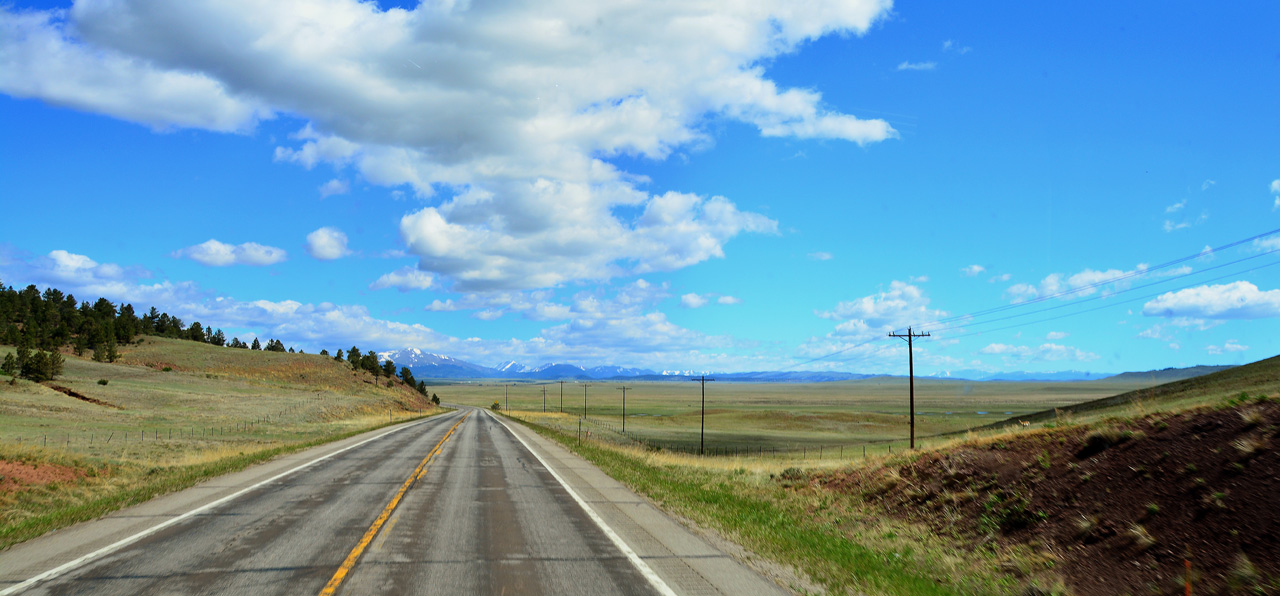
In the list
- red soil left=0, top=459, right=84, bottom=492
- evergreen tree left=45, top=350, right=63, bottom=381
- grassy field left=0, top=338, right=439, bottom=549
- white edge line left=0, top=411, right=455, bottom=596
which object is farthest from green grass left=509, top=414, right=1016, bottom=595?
evergreen tree left=45, top=350, right=63, bottom=381

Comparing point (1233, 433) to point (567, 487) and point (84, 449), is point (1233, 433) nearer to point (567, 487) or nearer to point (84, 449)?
point (567, 487)

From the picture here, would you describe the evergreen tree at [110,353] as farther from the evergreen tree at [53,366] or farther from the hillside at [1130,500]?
the hillside at [1130,500]

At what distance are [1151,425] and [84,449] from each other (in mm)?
35836

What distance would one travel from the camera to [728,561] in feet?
33.2

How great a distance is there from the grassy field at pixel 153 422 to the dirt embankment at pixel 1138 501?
16899 millimetres

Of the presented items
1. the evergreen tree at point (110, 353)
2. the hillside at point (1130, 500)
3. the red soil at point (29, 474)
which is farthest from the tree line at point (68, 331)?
the hillside at point (1130, 500)

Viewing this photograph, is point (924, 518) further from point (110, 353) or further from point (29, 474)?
point (110, 353)

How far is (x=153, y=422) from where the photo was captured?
4875 cm

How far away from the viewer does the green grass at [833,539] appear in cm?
958

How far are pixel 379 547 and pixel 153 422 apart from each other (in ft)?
164

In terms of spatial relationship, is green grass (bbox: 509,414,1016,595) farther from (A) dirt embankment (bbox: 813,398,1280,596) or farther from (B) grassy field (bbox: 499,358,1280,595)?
(A) dirt embankment (bbox: 813,398,1280,596)

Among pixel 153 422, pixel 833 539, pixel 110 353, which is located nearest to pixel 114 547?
pixel 833 539

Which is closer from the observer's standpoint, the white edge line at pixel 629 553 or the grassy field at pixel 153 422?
the white edge line at pixel 629 553

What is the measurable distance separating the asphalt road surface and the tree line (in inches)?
2705
